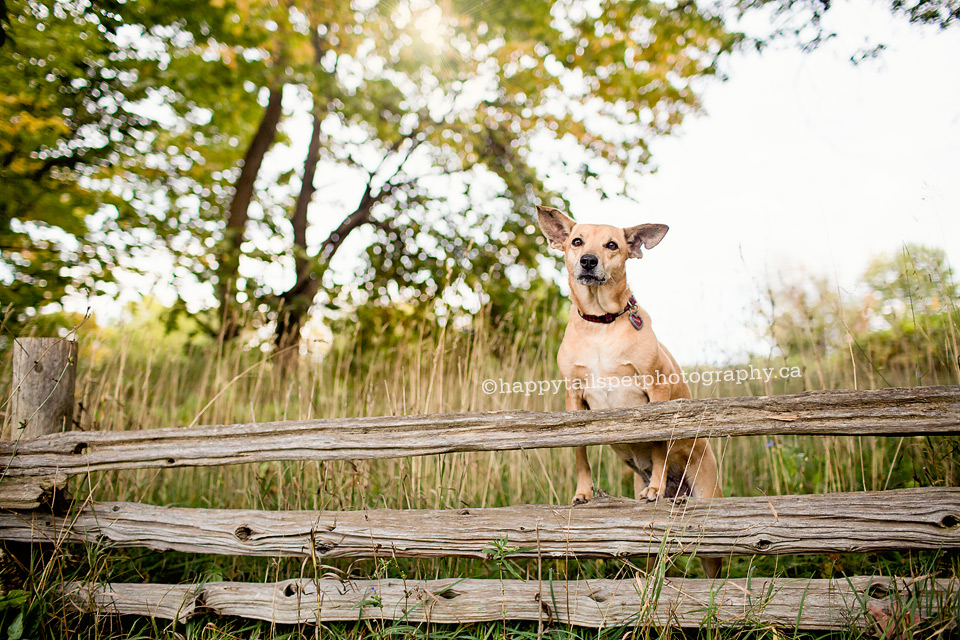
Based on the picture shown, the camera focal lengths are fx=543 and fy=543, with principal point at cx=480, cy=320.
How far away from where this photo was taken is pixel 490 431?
2143mm

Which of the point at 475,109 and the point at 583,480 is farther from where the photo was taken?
the point at 475,109

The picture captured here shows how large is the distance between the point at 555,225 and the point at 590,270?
328 millimetres

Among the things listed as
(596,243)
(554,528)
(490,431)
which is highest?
(596,243)

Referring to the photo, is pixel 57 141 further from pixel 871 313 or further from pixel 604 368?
pixel 871 313

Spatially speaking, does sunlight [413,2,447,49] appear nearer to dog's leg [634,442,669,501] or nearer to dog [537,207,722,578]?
dog [537,207,722,578]

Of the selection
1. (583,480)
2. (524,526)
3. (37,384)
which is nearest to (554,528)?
(524,526)

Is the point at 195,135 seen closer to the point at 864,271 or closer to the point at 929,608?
the point at 864,271

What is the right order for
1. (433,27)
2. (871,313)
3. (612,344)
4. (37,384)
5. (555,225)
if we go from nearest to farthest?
1. (612,344)
2. (555,225)
3. (37,384)
4. (871,313)
5. (433,27)

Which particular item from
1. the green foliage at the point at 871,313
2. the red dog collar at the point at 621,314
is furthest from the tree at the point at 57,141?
the green foliage at the point at 871,313

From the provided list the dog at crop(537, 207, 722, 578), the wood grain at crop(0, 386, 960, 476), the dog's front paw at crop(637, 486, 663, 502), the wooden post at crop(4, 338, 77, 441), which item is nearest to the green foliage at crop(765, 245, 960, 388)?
the wood grain at crop(0, 386, 960, 476)

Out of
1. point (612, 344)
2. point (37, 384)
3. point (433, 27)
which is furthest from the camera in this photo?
point (433, 27)

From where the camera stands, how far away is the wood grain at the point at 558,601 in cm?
190

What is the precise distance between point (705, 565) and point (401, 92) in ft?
21.3

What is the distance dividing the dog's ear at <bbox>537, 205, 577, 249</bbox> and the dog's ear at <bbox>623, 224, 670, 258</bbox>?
24cm
